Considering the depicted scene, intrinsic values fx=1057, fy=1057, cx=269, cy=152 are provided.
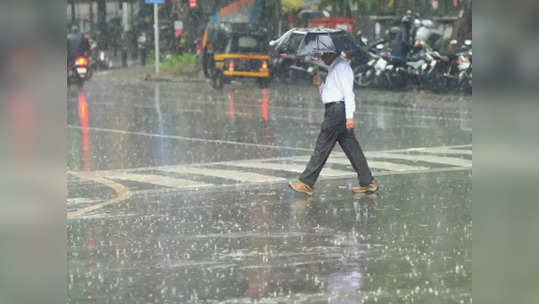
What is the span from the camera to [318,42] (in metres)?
11.2

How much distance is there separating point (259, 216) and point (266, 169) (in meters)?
3.75

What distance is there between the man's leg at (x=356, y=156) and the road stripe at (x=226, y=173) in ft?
5.32

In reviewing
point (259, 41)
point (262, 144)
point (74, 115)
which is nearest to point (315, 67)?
point (259, 41)

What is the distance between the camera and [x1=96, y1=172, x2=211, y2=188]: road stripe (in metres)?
12.4

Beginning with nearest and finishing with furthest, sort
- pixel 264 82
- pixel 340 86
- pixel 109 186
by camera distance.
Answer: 1. pixel 340 86
2. pixel 109 186
3. pixel 264 82

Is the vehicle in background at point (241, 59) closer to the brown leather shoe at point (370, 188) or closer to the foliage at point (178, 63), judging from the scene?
the foliage at point (178, 63)

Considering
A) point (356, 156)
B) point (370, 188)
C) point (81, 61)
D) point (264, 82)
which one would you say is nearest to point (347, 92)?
point (356, 156)

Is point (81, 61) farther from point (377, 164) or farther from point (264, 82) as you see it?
point (377, 164)

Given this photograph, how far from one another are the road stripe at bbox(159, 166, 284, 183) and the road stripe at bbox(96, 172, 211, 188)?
0.52 m

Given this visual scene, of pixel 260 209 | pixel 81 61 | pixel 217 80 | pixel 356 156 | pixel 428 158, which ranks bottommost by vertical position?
pixel 217 80

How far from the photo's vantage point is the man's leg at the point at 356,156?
11.2 meters

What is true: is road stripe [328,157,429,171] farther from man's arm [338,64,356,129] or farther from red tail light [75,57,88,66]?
red tail light [75,57,88,66]

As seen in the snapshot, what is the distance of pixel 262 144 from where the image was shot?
17.0 m
